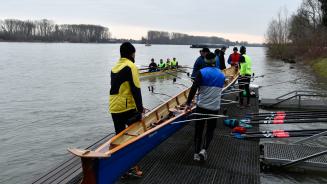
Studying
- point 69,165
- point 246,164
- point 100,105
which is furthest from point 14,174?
point 100,105

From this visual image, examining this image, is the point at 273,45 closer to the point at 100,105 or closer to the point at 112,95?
the point at 100,105

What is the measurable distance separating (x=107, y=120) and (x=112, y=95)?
8.02 meters

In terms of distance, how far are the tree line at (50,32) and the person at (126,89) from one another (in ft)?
506

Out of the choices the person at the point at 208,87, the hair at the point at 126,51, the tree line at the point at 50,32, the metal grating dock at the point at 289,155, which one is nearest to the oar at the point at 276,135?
the metal grating dock at the point at 289,155

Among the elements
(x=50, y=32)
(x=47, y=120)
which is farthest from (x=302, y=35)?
(x=50, y=32)

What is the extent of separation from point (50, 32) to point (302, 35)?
138873mm

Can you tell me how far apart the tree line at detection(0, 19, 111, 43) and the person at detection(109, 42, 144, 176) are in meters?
154

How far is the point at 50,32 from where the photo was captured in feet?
540

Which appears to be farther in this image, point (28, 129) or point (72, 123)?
point (72, 123)

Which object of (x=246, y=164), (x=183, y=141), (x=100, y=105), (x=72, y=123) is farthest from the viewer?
(x=100, y=105)

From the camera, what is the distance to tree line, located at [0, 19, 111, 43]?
149m

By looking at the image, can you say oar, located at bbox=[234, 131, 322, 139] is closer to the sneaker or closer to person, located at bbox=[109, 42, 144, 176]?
the sneaker

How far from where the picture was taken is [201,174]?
5.70 m

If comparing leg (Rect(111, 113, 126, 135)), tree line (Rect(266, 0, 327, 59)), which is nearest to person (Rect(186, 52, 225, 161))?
leg (Rect(111, 113, 126, 135))
